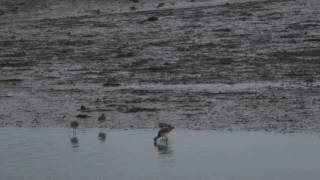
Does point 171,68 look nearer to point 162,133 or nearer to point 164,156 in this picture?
point 162,133

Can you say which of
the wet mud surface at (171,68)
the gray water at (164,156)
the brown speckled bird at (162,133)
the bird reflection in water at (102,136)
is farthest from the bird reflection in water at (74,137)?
the brown speckled bird at (162,133)

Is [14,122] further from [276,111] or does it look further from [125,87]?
[276,111]

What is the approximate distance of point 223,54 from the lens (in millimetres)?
21906

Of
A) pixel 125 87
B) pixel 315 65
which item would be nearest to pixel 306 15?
pixel 315 65

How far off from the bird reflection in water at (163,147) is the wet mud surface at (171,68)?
1486mm

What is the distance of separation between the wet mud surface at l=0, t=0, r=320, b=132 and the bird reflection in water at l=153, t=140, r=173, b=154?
4.87ft

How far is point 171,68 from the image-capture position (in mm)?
20688

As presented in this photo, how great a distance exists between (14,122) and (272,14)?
44.6ft

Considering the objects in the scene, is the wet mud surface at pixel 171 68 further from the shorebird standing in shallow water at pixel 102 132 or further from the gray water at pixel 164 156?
the gray water at pixel 164 156

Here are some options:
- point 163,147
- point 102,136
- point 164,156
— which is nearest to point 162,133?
point 163,147

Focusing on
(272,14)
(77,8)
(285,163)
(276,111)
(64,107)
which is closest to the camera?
(285,163)

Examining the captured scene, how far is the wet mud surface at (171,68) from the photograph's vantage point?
15414mm

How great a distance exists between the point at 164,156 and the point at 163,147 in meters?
0.57

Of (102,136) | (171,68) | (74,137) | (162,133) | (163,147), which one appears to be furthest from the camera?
(171,68)
